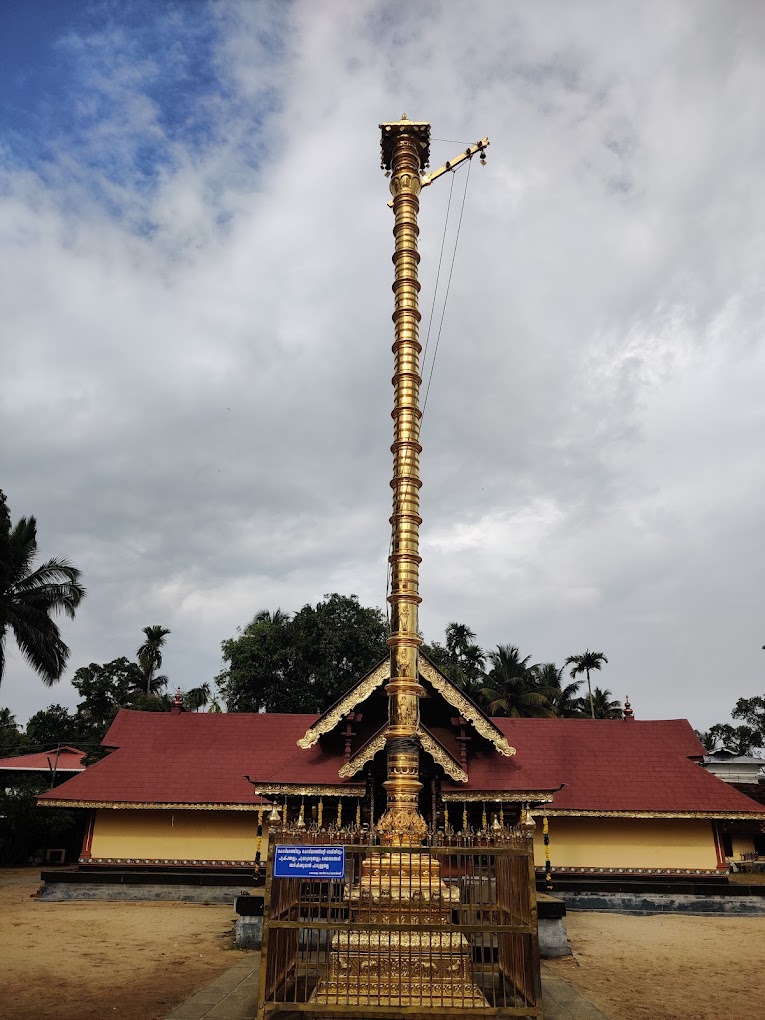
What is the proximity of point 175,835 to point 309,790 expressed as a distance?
229 inches

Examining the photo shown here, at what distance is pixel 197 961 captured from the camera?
10.9 m

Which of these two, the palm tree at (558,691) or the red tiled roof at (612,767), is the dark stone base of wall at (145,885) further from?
the palm tree at (558,691)

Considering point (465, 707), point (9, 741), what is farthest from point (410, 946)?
point (9, 741)

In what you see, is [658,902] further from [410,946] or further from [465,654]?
[465,654]

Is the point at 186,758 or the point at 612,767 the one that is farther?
the point at 186,758

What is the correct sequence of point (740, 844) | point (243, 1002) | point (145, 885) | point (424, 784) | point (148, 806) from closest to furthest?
1. point (243, 1002)
2. point (424, 784)
3. point (145, 885)
4. point (148, 806)
5. point (740, 844)

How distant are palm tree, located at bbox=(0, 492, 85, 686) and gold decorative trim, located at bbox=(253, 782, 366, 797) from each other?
13.2 m

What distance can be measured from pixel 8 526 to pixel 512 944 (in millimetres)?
22764

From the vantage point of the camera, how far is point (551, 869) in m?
18.5

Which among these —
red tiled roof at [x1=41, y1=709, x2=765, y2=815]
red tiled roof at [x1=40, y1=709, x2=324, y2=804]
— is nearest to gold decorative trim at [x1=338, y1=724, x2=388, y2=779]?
red tiled roof at [x1=41, y1=709, x2=765, y2=815]

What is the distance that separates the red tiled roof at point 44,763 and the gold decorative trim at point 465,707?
79.0 ft

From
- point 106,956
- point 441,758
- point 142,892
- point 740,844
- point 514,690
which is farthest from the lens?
point 514,690

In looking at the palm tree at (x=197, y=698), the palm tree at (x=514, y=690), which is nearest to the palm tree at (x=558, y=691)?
the palm tree at (x=514, y=690)

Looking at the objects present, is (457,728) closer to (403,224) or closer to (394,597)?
(394,597)
